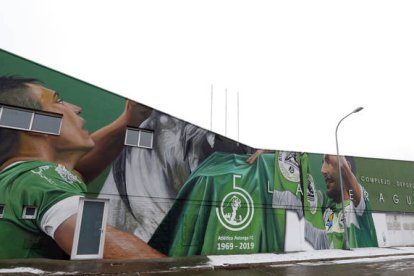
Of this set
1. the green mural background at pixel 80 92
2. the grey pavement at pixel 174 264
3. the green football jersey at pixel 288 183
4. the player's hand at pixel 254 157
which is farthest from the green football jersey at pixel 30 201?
the green football jersey at pixel 288 183

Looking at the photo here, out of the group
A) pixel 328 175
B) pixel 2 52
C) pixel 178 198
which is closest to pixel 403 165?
pixel 328 175

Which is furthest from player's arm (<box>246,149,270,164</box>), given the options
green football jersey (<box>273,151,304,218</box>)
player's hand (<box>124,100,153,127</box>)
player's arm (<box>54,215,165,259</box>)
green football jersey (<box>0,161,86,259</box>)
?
green football jersey (<box>0,161,86,259</box>)

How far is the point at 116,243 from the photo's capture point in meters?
11.4

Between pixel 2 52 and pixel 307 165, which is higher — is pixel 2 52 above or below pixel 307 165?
above

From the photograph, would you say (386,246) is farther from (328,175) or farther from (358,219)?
(328,175)

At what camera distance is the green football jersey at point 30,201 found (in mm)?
9781

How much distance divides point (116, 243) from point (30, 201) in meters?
3.60

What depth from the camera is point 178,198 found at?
1310cm

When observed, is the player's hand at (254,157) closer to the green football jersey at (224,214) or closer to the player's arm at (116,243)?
the green football jersey at (224,214)

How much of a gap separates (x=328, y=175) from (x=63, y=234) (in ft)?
52.1

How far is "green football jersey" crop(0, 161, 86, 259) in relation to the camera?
978cm

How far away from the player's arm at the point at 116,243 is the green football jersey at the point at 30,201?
318 mm

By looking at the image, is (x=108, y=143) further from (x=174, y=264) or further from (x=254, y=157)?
(x=254, y=157)

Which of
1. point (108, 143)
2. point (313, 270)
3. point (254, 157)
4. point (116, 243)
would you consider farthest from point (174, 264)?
point (254, 157)
